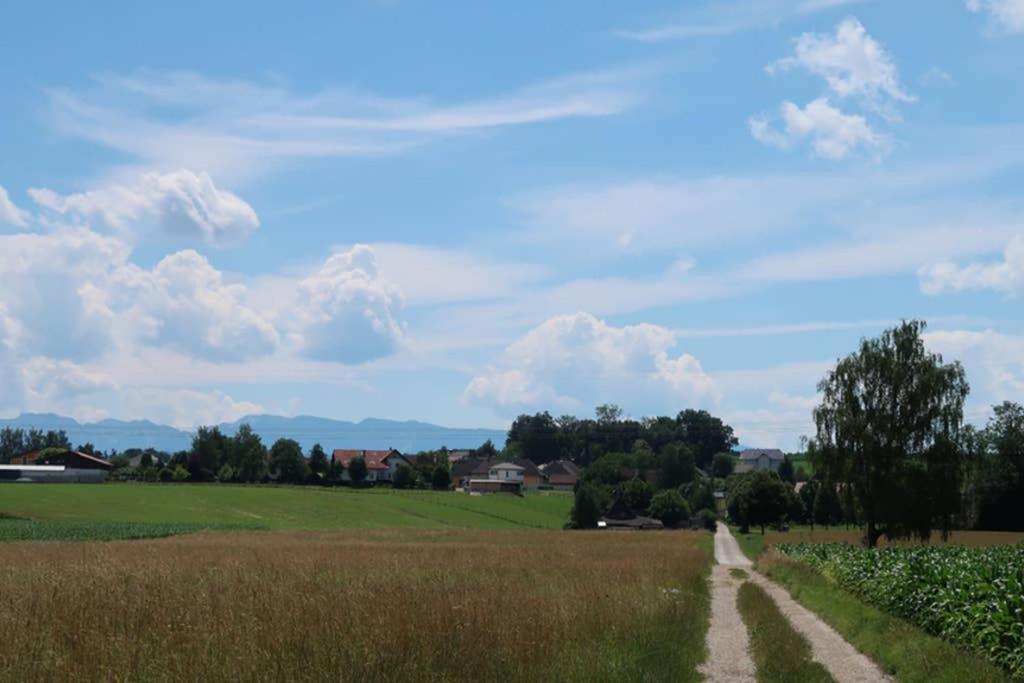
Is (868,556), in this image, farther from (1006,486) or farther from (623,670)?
(1006,486)

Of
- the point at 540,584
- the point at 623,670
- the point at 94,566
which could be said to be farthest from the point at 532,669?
the point at 540,584

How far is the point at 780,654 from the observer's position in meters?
18.1

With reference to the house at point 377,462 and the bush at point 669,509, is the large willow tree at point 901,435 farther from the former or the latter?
the house at point 377,462

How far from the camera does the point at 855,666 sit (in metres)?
17.9

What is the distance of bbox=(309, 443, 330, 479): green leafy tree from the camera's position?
473 feet

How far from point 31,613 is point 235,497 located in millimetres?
95467

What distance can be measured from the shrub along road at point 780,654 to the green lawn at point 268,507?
5880cm

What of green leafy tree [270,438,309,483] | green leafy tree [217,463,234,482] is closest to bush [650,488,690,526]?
green leafy tree [270,438,309,483]

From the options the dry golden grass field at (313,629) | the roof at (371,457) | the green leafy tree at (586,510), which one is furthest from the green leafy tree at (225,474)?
the dry golden grass field at (313,629)

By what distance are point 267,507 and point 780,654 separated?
275 ft

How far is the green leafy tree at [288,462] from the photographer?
466ft

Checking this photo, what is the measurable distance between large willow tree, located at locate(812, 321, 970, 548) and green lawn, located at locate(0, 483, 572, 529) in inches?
1765

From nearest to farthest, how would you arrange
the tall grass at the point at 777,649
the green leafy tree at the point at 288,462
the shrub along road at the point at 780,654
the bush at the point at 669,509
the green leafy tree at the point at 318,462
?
the tall grass at the point at 777,649
the shrub along road at the point at 780,654
the bush at the point at 669,509
the green leafy tree at the point at 288,462
the green leafy tree at the point at 318,462

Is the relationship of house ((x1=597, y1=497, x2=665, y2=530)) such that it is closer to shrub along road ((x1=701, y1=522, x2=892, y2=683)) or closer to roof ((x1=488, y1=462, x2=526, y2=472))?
roof ((x1=488, y1=462, x2=526, y2=472))
